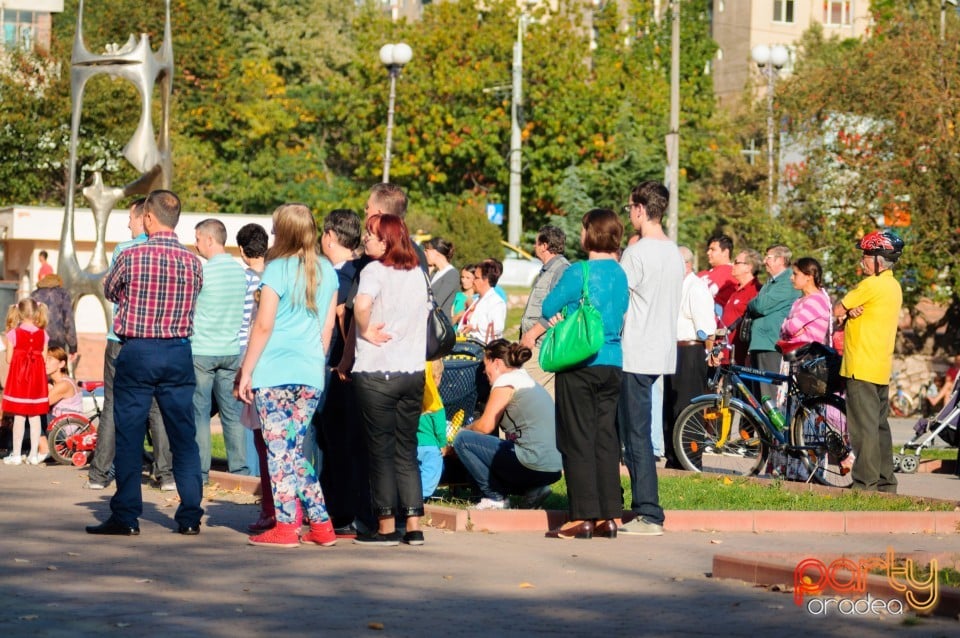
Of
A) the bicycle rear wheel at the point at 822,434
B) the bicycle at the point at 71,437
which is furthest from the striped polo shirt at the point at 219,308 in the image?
the bicycle rear wheel at the point at 822,434

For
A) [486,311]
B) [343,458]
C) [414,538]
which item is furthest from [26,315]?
[414,538]

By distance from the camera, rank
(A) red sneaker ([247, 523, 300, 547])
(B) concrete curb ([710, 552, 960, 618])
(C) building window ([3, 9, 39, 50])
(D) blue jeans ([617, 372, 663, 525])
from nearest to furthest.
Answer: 1. (B) concrete curb ([710, 552, 960, 618])
2. (A) red sneaker ([247, 523, 300, 547])
3. (D) blue jeans ([617, 372, 663, 525])
4. (C) building window ([3, 9, 39, 50])

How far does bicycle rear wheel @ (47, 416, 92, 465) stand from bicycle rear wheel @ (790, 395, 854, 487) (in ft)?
20.1

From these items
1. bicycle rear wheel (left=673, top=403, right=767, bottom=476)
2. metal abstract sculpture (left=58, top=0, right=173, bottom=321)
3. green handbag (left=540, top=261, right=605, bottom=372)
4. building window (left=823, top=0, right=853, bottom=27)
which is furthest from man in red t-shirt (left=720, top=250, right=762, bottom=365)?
building window (left=823, top=0, right=853, bottom=27)

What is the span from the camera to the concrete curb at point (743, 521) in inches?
388

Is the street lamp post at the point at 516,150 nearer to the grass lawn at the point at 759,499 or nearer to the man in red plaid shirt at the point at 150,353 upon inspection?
the grass lawn at the point at 759,499

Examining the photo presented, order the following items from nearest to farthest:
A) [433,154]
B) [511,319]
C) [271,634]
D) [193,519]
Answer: [271,634], [193,519], [511,319], [433,154]

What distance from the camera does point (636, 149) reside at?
51.0m

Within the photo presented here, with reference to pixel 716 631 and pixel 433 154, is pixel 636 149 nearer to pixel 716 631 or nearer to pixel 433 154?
pixel 433 154

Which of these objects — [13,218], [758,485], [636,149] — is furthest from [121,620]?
[636,149]

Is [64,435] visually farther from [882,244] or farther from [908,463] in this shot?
[908,463]

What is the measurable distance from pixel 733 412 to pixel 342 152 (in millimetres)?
50405

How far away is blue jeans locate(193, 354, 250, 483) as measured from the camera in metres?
12.0

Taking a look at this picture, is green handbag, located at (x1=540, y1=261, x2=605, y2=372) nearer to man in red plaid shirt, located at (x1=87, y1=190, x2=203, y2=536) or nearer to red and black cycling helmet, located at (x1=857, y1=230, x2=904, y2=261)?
man in red plaid shirt, located at (x1=87, y1=190, x2=203, y2=536)
